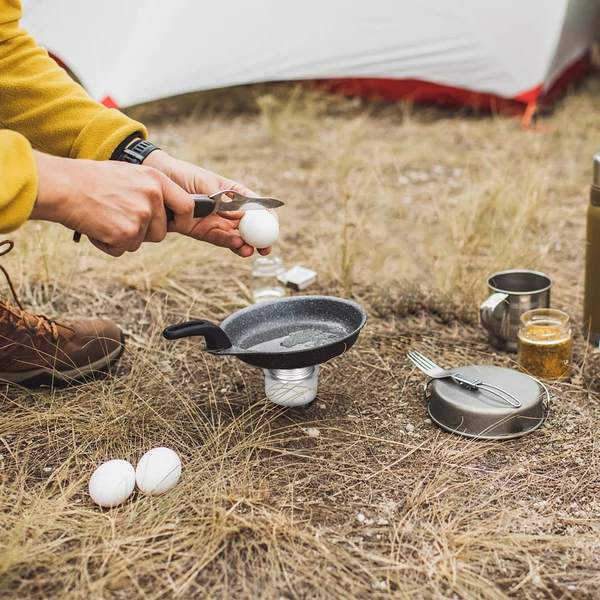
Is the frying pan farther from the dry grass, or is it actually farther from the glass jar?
the glass jar

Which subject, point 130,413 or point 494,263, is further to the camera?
point 494,263

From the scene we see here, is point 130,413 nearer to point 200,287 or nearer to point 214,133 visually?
point 200,287

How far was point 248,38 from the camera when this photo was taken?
164 inches

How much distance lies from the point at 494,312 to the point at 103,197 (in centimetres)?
112

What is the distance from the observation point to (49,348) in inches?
79.9

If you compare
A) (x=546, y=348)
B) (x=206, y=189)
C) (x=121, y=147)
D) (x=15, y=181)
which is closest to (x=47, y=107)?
(x=121, y=147)

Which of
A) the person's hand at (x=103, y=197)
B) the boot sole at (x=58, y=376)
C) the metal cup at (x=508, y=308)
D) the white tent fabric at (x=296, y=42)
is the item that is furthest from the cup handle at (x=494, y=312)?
the white tent fabric at (x=296, y=42)

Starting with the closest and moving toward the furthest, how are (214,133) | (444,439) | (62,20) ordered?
(444,439), (62,20), (214,133)

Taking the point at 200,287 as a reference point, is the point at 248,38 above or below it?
above

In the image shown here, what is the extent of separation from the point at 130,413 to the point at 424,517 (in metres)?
0.75

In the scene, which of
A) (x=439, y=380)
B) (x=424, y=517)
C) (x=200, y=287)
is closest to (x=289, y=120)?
(x=200, y=287)

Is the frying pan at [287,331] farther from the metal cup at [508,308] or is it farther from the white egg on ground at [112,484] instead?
the metal cup at [508,308]

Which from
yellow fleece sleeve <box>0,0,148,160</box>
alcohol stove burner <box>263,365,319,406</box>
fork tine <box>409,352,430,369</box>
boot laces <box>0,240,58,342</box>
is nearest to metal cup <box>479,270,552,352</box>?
fork tine <box>409,352,430,369</box>

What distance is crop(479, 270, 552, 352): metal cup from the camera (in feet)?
6.95
